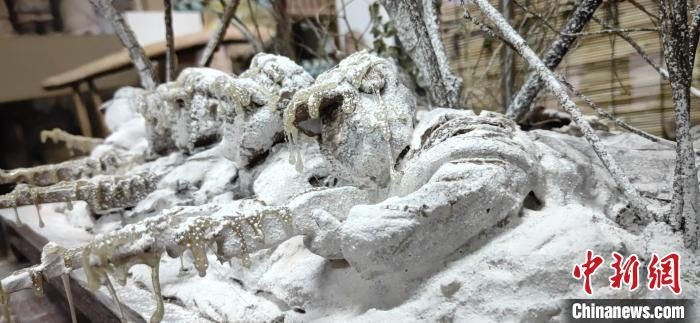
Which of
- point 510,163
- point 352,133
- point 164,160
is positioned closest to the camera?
point 510,163

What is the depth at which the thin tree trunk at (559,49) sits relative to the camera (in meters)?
1.61

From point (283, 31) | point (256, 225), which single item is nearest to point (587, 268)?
point (256, 225)

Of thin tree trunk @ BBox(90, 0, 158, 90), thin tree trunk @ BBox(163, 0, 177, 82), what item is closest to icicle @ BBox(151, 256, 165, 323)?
thin tree trunk @ BBox(90, 0, 158, 90)

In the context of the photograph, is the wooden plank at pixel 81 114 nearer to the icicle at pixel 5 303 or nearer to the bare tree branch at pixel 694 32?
the icicle at pixel 5 303

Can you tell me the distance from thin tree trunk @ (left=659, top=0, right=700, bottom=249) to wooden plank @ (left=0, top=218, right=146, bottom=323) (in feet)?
4.25

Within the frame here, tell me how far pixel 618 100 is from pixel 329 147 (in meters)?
1.39

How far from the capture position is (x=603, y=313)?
95cm

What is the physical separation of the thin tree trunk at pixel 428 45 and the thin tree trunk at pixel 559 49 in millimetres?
253

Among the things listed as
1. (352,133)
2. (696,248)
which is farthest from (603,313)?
(352,133)

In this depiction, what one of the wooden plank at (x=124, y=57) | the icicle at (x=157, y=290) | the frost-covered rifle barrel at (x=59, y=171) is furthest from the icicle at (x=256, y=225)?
the wooden plank at (x=124, y=57)

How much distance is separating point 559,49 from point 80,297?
1.72 meters

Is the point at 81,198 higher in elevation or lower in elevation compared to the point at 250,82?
lower

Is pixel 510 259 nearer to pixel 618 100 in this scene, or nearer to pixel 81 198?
pixel 618 100

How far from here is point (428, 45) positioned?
183cm
